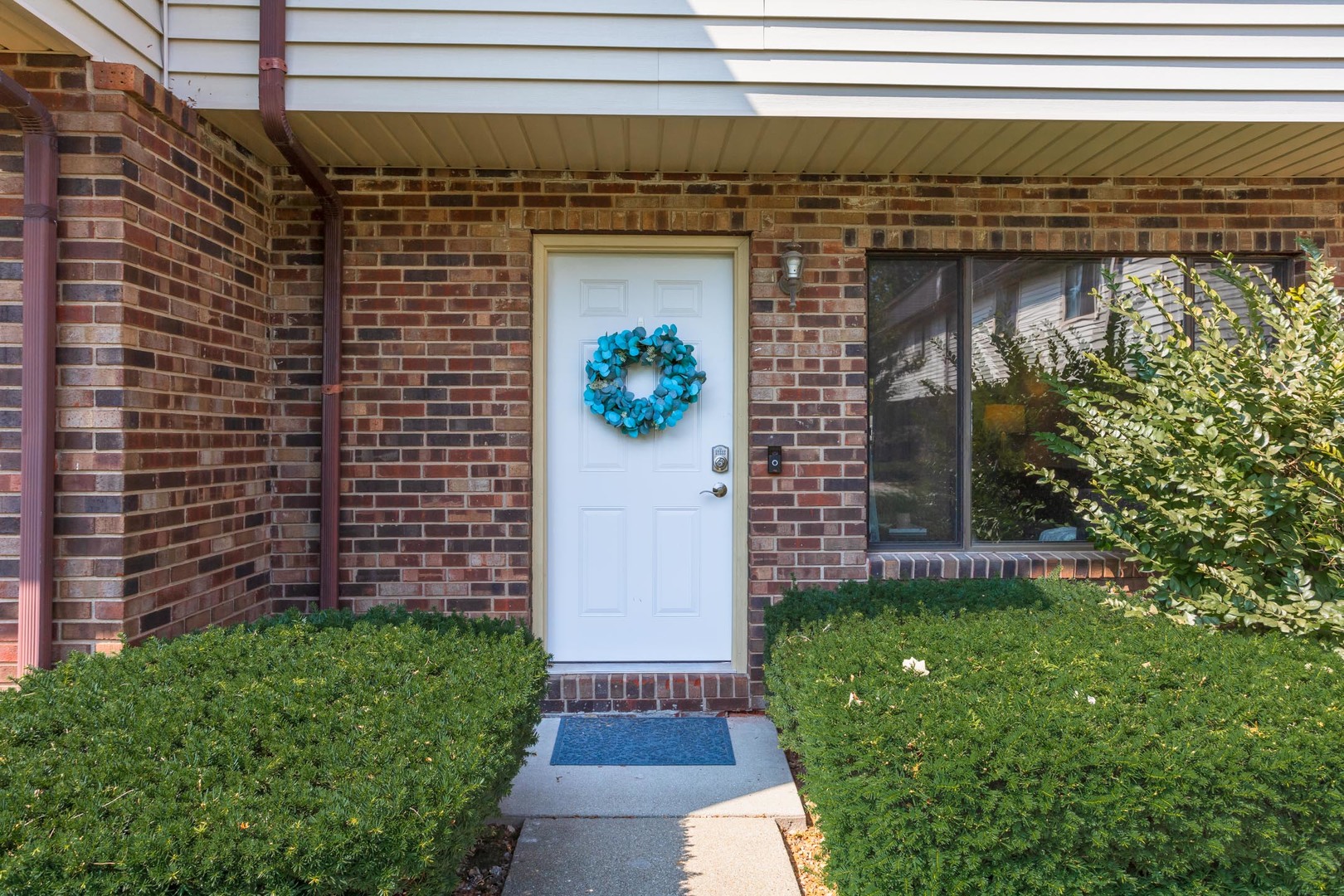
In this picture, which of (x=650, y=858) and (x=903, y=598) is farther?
(x=903, y=598)

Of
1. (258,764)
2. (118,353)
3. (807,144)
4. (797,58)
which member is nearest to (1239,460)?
(807,144)

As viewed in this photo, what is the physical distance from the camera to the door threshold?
13.5 feet

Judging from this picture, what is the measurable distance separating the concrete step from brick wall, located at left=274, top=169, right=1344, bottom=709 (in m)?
1.11

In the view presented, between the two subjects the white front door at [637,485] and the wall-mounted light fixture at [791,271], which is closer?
the wall-mounted light fixture at [791,271]

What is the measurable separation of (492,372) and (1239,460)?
314 cm

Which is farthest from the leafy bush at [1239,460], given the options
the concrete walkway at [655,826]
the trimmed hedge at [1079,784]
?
the concrete walkway at [655,826]

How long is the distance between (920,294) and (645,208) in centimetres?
144

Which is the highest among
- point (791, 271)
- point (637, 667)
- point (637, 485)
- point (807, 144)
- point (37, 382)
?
point (807, 144)

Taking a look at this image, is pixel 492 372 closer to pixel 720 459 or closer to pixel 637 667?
pixel 720 459

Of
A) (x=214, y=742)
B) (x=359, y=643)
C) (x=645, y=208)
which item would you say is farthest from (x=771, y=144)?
(x=214, y=742)

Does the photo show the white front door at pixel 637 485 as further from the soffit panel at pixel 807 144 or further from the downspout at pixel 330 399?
the downspout at pixel 330 399

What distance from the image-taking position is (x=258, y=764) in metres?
1.88

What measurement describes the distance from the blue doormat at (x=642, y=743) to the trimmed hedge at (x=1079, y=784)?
126 centimetres

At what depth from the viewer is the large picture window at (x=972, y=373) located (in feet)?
13.9
